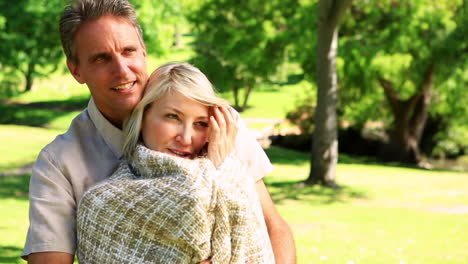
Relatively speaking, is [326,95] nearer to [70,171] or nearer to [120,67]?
[120,67]

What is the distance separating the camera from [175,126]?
2426 millimetres

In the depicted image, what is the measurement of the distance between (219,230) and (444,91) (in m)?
23.2

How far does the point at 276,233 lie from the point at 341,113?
25245 millimetres

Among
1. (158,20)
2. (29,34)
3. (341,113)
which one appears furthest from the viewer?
(158,20)

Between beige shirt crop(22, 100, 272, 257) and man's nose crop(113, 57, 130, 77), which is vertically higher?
man's nose crop(113, 57, 130, 77)

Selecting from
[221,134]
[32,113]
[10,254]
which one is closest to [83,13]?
[221,134]

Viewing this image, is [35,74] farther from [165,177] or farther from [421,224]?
[165,177]

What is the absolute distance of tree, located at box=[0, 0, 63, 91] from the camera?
1135 inches

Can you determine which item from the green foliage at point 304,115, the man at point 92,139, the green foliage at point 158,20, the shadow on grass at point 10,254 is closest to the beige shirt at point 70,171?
the man at point 92,139

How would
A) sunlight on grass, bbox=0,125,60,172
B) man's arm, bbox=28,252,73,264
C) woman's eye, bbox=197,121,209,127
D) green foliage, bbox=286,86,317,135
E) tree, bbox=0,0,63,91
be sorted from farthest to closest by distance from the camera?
1. tree, bbox=0,0,63,91
2. green foliage, bbox=286,86,317,135
3. sunlight on grass, bbox=0,125,60,172
4. woman's eye, bbox=197,121,209,127
5. man's arm, bbox=28,252,73,264

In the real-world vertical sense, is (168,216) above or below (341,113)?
above

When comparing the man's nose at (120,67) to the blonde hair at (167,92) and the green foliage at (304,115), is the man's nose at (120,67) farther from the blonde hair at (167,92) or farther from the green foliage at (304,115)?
the green foliage at (304,115)

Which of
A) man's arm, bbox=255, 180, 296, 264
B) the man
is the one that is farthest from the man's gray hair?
man's arm, bbox=255, 180, 296, 264

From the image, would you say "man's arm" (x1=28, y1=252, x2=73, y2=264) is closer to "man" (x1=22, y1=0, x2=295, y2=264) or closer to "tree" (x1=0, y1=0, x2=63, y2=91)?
"man" (x1=22, y1=0, x2=295, y2=264)
